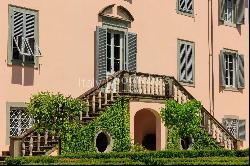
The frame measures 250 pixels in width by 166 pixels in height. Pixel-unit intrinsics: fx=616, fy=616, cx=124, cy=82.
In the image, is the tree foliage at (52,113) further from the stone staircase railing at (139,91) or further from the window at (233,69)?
the window at (233,69)

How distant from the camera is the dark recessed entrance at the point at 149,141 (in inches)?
1087

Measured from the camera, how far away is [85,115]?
23.3 m

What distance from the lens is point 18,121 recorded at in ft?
75.1

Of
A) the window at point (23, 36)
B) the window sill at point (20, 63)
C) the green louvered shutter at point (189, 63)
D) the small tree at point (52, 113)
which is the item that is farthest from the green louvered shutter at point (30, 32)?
the green louvered shutter at point (189, 63)

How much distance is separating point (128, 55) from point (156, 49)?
2.25 metres

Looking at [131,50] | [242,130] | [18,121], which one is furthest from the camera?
[242,130]

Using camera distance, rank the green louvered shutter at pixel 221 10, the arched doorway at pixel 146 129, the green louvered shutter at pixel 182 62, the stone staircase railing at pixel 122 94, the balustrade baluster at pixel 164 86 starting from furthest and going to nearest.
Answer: the green louvered shutter at pixel 221 10, the green louvered shutter at pixel 182 62, the arched doorway at pixel 146 129, the balustrade baluster at pixel 164 86, the stone staircase railing at pixel 122 94

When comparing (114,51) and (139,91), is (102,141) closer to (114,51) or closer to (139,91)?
(139,91)

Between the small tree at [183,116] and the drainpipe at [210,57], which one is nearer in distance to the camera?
→ the small tree at [183,116]

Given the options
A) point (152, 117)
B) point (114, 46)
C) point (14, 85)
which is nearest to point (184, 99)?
point (152, 117)

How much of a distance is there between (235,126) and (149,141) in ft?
23.9

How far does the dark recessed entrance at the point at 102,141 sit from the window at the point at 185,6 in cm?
941

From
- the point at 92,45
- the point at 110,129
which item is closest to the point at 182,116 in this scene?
the point at 110,129

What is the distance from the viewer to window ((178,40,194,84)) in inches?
1183
